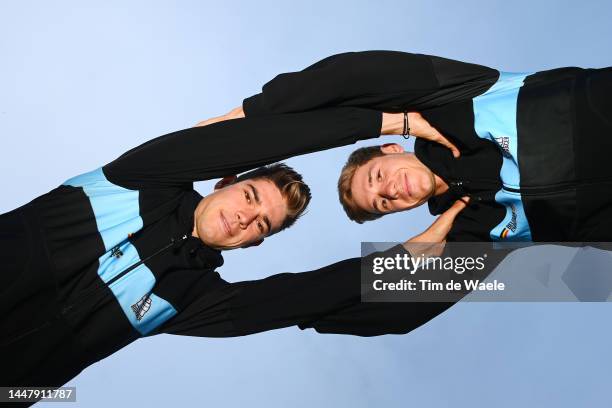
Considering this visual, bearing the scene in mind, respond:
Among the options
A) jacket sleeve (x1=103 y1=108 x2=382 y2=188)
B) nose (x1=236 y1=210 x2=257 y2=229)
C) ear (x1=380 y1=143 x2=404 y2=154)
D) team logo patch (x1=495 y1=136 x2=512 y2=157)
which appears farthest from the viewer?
ear (x1=380 y1=143 x2=404 y2=154)

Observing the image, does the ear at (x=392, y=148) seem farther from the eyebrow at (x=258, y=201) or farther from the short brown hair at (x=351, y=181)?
the eyebrow at (x=258, y=201)

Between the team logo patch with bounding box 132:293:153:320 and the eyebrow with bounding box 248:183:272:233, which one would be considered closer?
the team logo patch with bounding box 132:293:153:320

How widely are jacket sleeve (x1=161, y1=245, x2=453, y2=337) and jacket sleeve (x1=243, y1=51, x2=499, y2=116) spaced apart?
2.50 feet

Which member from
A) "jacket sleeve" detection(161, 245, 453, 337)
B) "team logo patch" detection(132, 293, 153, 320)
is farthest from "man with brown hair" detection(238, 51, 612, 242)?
"team logo patch" detection(132, 293, 153, 320)

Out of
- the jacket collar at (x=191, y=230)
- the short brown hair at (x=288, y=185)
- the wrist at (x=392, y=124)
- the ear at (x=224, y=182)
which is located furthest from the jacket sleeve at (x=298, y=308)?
the wrist at (x=392, y=124)

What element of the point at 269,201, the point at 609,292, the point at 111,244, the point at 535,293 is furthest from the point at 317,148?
the point at 609,292

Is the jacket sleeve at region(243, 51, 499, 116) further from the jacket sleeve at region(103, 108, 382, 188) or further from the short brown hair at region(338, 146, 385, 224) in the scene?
the short brown hair at region(338, 146, 385, 224)

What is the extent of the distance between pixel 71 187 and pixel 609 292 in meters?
2.53

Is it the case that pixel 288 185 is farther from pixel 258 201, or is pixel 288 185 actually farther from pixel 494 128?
pixel 494 128

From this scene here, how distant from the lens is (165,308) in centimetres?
294

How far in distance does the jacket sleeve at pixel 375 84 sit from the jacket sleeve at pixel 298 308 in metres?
0.76

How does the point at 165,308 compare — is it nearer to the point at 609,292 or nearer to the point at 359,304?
the point at 359,304

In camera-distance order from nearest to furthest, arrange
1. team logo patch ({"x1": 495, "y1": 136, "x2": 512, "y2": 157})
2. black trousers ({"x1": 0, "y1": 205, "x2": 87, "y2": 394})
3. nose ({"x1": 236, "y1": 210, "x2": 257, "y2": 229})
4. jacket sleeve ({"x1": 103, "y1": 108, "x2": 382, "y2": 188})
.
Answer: black trousers ({"x1": 0, "y1": 205, "x2": 87, "y2": 394})
jacket sleeve ({"x1": 103, "y1": 108, "x2": 382, "y2": 188})
team logo patch ({"x1": 495, "y1": 136, "x2": 512, "y2": 157})
nose ({"x1": 236, "y1": 210, "x2": 257, "y2": 229})

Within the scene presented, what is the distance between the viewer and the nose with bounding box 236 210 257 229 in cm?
293
